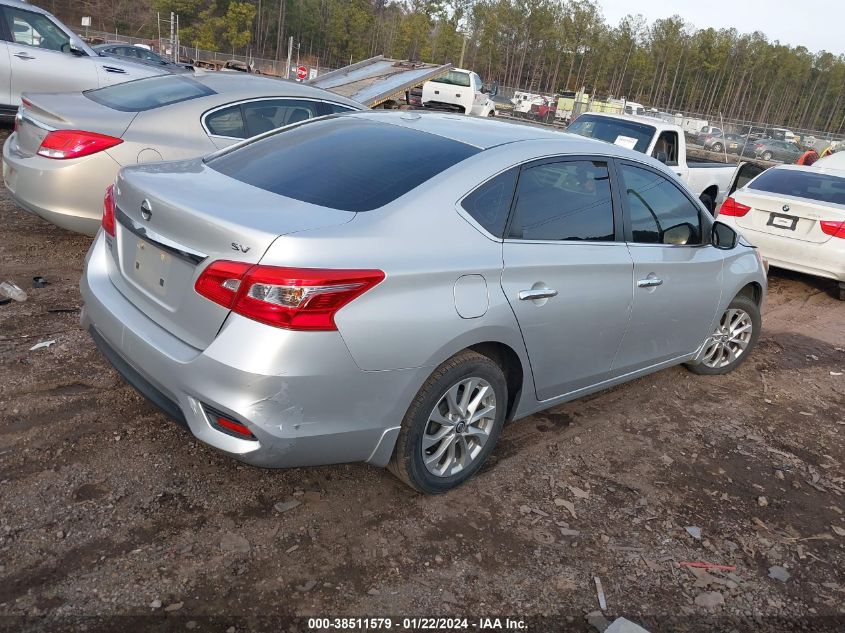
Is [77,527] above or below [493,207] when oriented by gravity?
below

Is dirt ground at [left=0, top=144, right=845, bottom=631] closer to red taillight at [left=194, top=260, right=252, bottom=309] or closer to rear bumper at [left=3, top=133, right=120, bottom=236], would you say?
red taillight at [left=194, top=260, right=252, bottom=309]

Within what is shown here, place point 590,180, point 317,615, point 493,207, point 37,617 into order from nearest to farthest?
1. point 37,617
2. point 317,615
3. point 493,207
4. point 590,180

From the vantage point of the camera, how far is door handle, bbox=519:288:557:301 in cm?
306

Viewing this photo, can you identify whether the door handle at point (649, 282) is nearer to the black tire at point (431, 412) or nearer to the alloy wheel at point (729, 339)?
the black tire at point (431, 412)

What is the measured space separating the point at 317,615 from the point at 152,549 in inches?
27.9

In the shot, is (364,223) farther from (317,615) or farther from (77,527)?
(77,527)

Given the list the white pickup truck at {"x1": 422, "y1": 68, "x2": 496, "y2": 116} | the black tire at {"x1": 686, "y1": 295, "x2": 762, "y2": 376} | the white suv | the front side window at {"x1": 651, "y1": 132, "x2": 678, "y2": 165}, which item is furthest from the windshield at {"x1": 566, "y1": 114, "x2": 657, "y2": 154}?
the white pickup truck at {"x1": 422, "y1": 68, "x2": 496, "y2": 116}

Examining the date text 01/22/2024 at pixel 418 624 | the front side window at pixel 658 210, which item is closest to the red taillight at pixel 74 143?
the front side window at pixel 658 210

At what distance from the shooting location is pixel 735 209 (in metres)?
8.27

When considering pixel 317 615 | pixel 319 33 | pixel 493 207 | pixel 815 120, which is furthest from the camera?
pixel 815 120

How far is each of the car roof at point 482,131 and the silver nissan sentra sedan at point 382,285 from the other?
21 mm

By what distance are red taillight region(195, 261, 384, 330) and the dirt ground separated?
0.98 m

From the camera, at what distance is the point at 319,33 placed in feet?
258

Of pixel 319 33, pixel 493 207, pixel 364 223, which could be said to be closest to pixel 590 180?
pixel 493 207
